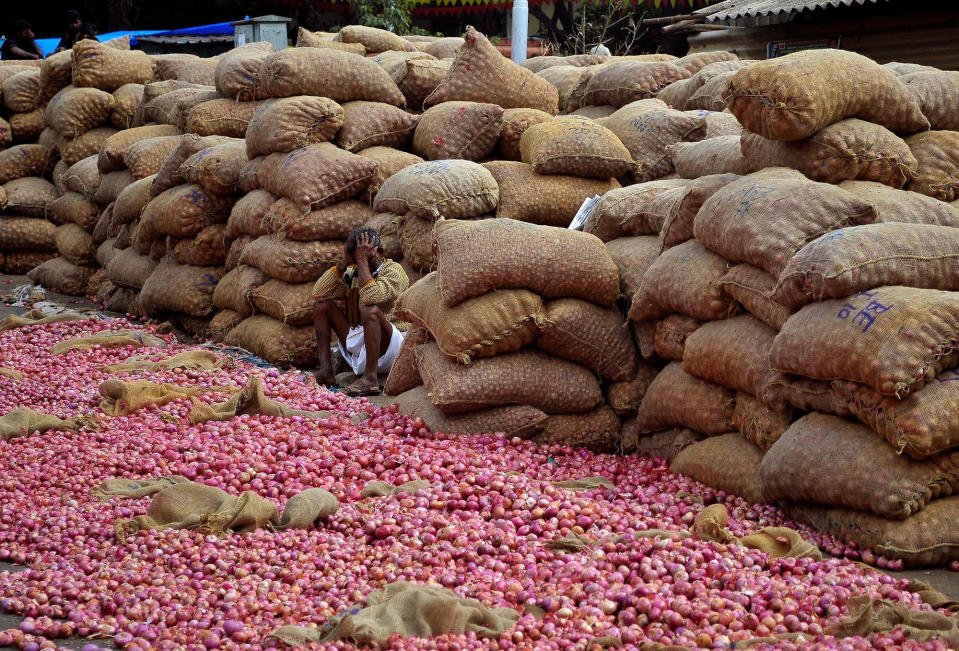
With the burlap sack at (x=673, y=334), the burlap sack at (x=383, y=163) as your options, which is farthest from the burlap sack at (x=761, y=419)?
the burlap sack at (x=383, y=163)

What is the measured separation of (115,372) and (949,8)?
27.1ft

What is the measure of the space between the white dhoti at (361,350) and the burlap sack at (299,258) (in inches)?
18.9

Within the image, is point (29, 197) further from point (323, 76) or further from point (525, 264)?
point (525, 264)

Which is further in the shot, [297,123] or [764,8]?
[764,8]

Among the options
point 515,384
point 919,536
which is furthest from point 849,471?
point 515,384

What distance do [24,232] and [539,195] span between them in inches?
244

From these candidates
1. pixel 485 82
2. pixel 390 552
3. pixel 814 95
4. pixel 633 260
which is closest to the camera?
pixel 390 552

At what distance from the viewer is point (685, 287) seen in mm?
4047

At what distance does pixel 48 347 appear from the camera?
6.59 m

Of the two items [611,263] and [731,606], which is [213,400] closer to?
[611,263]

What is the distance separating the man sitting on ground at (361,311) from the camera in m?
5.50

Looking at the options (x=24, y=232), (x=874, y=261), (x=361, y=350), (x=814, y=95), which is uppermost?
(x=814, y=95)

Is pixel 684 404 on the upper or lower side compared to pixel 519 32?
lower

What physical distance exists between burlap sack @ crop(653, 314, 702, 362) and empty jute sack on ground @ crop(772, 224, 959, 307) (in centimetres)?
71
